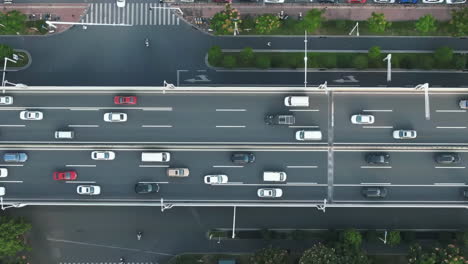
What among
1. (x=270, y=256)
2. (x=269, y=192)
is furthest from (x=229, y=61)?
(x=270, y=256)

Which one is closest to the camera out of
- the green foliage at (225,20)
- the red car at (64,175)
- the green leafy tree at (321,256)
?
the red car at (64,175)

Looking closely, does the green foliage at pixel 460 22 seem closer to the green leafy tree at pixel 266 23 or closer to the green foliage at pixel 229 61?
the green leafy tree at pixel 266 23

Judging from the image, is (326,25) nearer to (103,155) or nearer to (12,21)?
(103,155)

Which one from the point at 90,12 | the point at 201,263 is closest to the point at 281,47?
the point at 90,12

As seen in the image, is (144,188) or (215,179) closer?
(215,179)

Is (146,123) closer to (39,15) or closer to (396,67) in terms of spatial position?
(39,15)

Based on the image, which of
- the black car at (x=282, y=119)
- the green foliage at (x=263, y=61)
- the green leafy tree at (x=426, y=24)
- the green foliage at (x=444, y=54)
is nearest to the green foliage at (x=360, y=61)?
the green leafy tree at (x=426, y=24)
